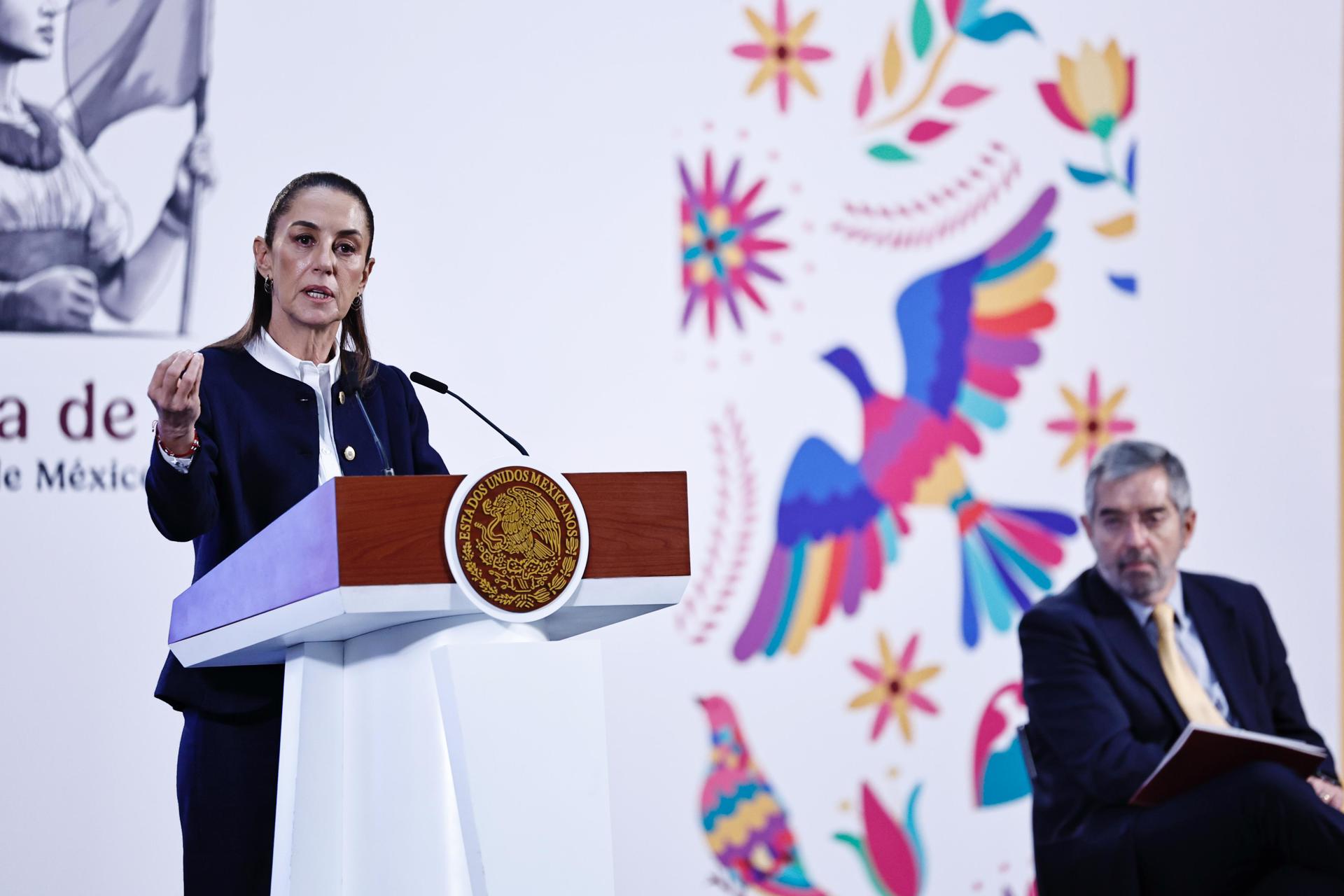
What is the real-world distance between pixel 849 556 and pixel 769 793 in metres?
0.59

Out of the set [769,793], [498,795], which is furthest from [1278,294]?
[498,795]

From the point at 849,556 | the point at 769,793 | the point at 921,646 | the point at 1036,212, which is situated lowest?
the point at 769,793

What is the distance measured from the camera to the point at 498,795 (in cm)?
124

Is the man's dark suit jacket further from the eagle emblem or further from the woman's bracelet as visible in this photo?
the woman's bracelet

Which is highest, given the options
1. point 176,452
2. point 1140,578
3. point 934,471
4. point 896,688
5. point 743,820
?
point 176,452

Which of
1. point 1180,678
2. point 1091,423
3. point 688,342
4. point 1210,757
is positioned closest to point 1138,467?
point 1180,678

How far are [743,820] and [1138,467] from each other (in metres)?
1.20

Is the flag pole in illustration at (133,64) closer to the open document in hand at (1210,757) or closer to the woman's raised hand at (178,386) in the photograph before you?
the woman's raised hand at (178,386)

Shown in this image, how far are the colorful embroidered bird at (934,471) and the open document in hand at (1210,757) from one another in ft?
2.86

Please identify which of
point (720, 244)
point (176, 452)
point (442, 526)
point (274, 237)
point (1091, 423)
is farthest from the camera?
point (1091, 423)

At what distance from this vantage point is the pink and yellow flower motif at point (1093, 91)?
3.66m

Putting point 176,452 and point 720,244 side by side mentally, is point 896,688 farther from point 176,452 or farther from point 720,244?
point 176,452

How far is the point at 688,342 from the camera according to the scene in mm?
3309

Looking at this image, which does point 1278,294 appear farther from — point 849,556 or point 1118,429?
point 849,556
